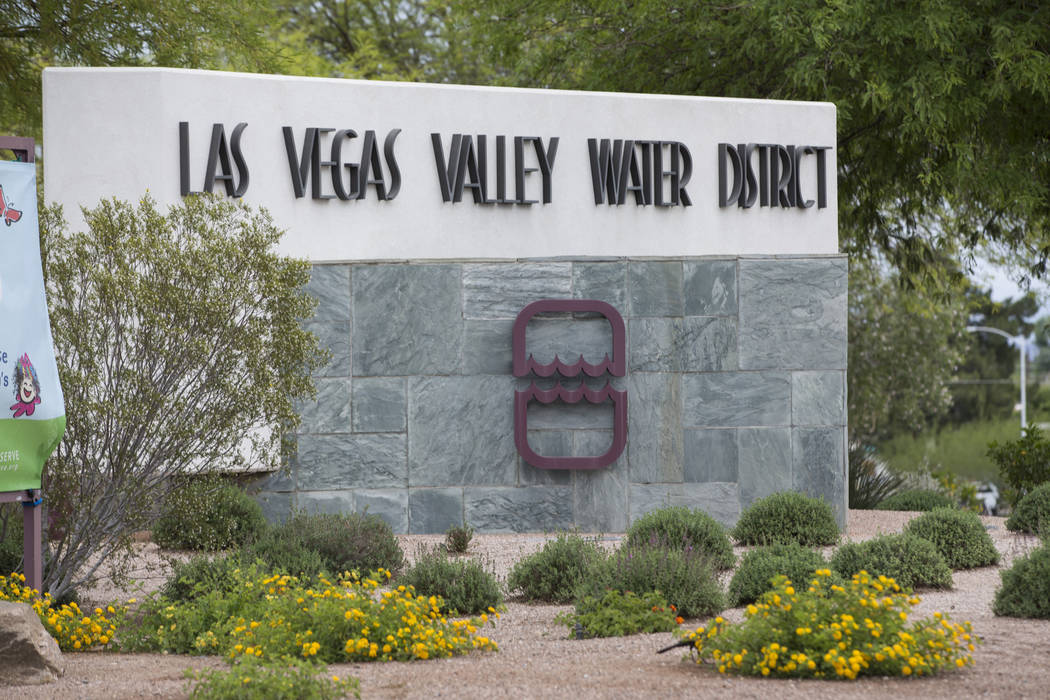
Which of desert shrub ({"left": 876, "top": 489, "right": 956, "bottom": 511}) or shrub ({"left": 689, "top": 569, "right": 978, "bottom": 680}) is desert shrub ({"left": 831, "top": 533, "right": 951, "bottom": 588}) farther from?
desert shrub ({"left": 876, "top": 489, "right": 956, "bottom": 511})

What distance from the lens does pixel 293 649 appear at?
6.07m

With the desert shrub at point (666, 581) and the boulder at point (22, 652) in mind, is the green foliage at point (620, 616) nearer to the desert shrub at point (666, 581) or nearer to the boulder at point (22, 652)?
the desert shrub at point (666, 581)

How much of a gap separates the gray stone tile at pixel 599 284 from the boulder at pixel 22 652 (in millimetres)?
6348

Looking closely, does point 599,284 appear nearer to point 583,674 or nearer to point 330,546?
point 330,546

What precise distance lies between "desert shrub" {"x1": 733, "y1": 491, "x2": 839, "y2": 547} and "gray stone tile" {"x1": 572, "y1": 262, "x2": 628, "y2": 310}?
86.2 inches

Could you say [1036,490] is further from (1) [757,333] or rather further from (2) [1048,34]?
(2) [1048,34]

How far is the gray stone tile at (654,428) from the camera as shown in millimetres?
11352

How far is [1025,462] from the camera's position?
15.0 metres

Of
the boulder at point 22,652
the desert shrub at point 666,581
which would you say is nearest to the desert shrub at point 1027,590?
the desert shrub at point 666,581

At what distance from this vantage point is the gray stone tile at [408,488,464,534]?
11047 mm

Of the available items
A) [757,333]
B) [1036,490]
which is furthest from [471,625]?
[1036,490]

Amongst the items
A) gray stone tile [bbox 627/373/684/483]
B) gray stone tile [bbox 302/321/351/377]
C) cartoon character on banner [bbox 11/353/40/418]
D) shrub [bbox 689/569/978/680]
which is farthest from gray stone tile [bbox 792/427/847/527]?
cartoon character on banner [bbox 11/353/40/418]

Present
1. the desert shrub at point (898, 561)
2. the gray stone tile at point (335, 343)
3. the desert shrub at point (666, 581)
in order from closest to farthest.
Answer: the desert shrub at point (666, 581), the desert shrub at point (898, 561), the gray stone tile at point (335, 343)

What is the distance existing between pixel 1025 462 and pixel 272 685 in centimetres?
1230
